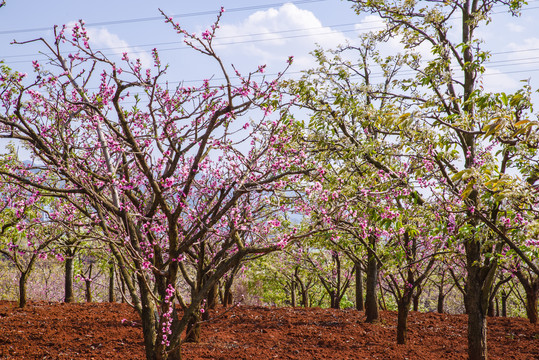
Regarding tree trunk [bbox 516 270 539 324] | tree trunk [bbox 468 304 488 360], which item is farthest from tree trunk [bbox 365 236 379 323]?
tree trunk [bbox 516 270 539 324]

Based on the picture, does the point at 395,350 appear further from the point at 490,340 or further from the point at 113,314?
the point at 113,314

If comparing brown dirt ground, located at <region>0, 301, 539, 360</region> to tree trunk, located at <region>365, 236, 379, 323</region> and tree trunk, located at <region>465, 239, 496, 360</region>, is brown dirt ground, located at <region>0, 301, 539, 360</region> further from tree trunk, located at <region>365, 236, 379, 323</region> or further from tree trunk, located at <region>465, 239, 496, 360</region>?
tree trunk, located at <region>465, 239, 496, 360</region>

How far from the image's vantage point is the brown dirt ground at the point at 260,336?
920cm

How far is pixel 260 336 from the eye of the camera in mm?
11031

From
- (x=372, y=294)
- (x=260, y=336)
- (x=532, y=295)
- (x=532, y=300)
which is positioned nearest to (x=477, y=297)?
(x=260, y=336)

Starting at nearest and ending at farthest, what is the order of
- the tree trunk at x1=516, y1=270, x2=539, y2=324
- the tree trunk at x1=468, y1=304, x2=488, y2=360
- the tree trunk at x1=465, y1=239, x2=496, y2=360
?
the tree trunk at x1=465, y1=239, x2=496, y2=360 < the tree trunk at x1=468, y1=304, x2=488, y2=360 < the tree trunk at x1=516, y1=270, x2=539, y2=324

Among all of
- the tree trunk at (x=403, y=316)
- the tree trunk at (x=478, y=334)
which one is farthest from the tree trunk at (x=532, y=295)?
the tree trunk at (x=478, y=334)

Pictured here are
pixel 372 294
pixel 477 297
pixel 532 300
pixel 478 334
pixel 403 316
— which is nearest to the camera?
pixel 477 297

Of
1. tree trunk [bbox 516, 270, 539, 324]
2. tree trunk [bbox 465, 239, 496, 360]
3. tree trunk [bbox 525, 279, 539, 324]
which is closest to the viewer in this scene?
tree trunk [bbox 465, 239, 496, 360]

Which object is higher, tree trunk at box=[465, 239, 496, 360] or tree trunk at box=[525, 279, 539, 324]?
tree trunk at box=[465, 239, 496, 360]

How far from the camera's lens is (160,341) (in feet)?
19.0

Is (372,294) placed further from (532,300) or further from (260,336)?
(532,300)

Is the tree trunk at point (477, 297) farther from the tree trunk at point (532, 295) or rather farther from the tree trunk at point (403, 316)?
the tree trunk at point (532, 295)

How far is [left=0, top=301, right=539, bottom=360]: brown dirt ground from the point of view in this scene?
9203 mm
